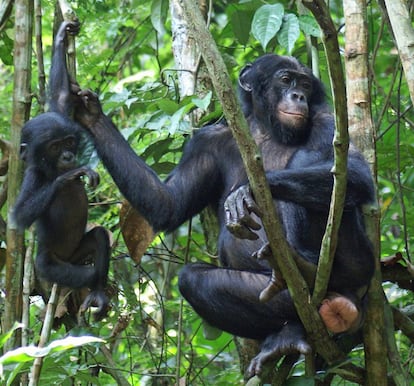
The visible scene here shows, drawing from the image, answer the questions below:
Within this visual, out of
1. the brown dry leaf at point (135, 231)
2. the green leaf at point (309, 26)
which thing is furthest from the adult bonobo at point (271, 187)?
the green leaf at point (309, 26)

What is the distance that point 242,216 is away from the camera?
11.4 feet

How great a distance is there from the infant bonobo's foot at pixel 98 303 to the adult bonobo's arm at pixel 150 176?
1.68 ft

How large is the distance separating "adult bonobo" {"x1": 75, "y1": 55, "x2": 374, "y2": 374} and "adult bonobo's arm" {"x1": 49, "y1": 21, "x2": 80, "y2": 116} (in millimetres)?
203

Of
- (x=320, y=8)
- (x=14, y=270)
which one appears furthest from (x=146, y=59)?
(x=320, y=8)

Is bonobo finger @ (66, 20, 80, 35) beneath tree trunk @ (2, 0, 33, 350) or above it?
above

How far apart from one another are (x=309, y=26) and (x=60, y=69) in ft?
4.84

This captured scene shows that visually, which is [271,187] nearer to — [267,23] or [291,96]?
[291,96]

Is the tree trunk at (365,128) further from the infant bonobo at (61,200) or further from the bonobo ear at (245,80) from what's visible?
the infant bonobo at (61,200)

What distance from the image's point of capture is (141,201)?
466cm

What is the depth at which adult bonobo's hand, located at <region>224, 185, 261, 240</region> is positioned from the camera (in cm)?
348

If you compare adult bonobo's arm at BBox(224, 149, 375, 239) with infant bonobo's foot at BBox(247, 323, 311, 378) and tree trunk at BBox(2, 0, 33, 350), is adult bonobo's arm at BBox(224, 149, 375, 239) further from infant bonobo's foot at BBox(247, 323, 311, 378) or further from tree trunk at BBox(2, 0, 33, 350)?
tree trunk at BBox(2, 0, 33, 350)

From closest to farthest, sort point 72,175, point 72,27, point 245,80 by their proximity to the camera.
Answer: point 72,27
point 72,175
point 245,80

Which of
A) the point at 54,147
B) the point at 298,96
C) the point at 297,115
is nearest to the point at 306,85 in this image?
the point at 298,96

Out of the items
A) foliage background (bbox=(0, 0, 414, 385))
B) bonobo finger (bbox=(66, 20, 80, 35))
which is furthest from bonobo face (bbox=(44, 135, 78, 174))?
bonobo finger (bbox=(66, 20, 80, 35))
